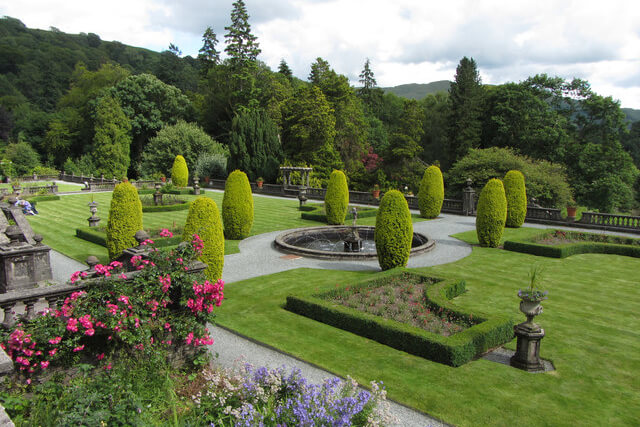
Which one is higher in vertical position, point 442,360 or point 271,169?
point 271,169

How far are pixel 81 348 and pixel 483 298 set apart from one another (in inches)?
390

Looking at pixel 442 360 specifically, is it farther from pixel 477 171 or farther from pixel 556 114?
pixel 556 114

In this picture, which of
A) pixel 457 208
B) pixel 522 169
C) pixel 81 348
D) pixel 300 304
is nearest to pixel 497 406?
pixel 300 304

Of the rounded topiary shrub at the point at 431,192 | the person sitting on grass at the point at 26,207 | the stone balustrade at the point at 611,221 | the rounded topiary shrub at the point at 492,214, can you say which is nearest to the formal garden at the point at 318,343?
the rounded topiary shrub at the point at 492,214

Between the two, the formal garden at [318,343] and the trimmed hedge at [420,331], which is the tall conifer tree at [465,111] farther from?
the trimmed hedge at [420,331]

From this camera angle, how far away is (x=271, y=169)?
146 ft

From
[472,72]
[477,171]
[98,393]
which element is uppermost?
[472,72]

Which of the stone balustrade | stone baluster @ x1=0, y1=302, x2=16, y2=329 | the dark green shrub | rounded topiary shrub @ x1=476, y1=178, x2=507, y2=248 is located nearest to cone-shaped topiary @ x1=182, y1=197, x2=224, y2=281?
stone baluster @ x1=0, y1=302, x2=16, y2=329

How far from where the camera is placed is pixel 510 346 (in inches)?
352

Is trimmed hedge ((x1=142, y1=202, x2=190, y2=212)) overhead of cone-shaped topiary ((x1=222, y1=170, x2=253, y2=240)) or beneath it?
beneath

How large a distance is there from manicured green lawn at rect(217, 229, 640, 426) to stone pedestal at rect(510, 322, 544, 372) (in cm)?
23

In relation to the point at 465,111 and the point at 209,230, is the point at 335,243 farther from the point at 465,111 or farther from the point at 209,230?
the point at 465,111

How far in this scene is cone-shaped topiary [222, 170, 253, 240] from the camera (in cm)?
1902

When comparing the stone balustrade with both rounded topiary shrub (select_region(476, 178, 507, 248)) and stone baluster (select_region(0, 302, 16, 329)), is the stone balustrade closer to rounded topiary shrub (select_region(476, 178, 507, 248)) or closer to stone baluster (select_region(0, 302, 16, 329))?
rounded topiary shrub (select_region(476, 178, 507, 248))
